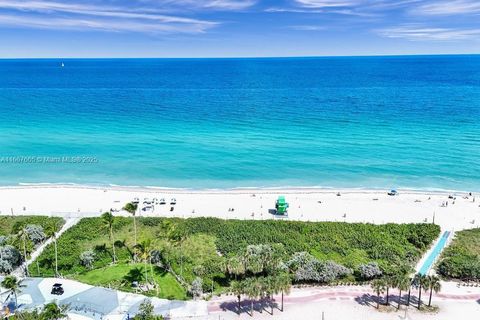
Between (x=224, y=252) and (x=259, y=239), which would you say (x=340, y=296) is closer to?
(x=259, y=239)

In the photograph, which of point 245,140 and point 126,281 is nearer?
point 126,281

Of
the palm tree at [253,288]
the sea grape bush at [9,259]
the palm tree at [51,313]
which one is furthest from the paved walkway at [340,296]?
the sea grape bush at [9,259]

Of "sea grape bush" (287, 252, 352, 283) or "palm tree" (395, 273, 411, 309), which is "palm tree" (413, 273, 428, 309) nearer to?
"palm tree" (395, 273, 411, 309)

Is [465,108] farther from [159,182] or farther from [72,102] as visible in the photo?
[72,102]

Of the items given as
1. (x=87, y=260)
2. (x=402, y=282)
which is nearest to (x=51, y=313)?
(x=87, y=260)

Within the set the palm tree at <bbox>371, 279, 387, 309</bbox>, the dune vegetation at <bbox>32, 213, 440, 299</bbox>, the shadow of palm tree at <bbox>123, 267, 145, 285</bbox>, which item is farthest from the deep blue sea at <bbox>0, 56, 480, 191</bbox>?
the palm tree at <bbox>371, 279, 387, 309</bbox>

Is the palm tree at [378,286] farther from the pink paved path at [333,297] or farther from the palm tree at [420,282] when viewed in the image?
the palm tree at [420,282]
